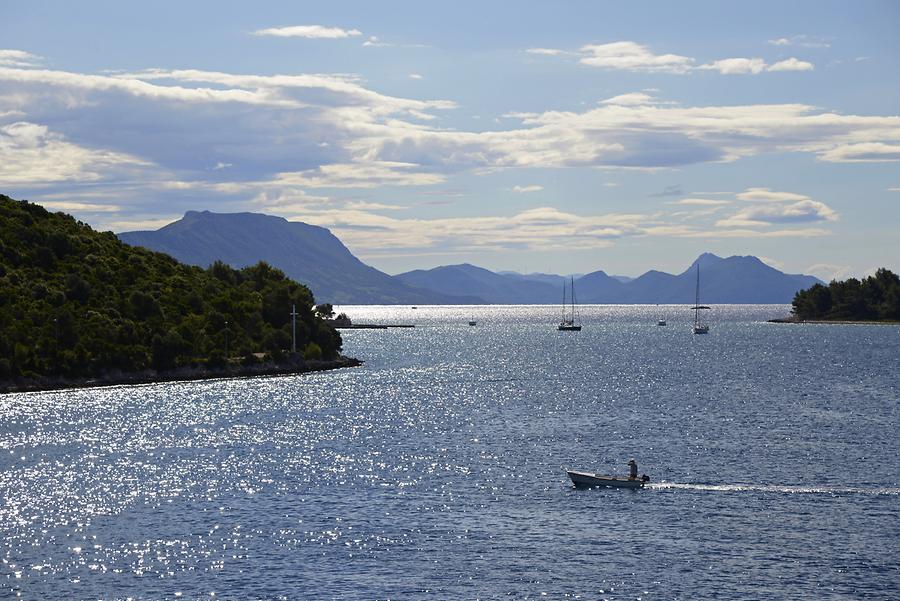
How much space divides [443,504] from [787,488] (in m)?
29.5

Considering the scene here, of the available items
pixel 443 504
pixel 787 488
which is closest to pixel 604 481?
pixel 443 504

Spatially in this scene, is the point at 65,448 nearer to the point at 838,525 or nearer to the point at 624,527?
the point at 624,527

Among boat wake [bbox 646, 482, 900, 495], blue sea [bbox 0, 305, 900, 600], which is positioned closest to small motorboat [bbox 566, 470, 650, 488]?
blue sea [bbox 0, 305, 900, 600]

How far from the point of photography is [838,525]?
7556 cm

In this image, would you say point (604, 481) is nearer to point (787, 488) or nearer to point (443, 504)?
point (443, 504)

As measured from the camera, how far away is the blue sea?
6212 cm

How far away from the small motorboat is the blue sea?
1322 mm

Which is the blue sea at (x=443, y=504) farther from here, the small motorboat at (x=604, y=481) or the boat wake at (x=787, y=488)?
the small motorboat at (x=604, y=481)

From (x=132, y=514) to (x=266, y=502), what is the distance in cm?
1038

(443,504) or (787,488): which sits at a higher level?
(787,488)

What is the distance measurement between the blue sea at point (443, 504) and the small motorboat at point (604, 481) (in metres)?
1.32

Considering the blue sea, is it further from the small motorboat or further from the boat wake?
the small motorboat

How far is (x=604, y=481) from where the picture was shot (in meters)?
89.4

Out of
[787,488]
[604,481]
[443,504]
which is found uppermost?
[604,481]
